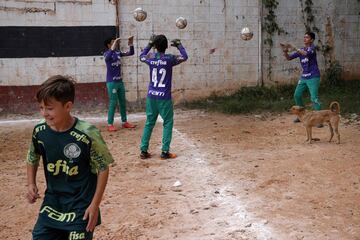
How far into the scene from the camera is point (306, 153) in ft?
24.3

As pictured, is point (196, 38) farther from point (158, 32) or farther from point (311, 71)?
point (311, 71)

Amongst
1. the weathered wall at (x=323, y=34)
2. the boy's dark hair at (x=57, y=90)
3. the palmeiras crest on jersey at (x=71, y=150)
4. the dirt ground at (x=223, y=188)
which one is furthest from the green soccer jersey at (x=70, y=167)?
the weathered wall at (x=323, y=34)

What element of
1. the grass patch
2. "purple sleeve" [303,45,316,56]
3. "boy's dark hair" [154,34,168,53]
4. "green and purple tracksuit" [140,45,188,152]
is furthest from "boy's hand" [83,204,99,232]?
the grass patch

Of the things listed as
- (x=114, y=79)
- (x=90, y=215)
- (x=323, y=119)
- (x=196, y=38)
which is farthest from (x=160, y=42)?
(x=196, y=38)

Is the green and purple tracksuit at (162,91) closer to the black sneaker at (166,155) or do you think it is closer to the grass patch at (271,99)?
the black sneaker at (166,155)

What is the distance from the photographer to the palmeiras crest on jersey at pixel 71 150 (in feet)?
9.78

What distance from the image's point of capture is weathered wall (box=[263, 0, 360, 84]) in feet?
42.4

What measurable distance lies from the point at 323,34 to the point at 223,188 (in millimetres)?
8740

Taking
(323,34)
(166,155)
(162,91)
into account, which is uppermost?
(323,34)

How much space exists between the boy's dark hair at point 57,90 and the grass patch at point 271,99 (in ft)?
28.3

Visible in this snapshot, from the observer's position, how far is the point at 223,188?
584 cm

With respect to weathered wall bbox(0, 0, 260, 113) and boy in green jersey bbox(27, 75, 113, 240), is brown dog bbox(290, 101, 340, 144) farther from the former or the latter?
boy in green jersey bbox(27, 75, 113, 240)

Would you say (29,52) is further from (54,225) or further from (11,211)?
(54,225)

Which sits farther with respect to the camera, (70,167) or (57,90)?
(70,167)
